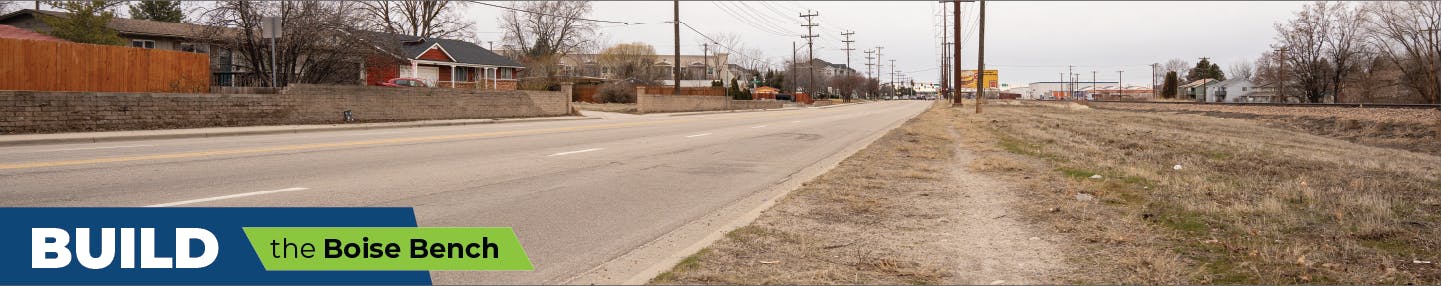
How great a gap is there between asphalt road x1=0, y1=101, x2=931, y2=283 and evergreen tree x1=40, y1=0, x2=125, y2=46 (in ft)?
95.9

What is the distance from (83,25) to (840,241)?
4321 cm

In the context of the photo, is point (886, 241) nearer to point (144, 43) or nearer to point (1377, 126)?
point (1377, 126)

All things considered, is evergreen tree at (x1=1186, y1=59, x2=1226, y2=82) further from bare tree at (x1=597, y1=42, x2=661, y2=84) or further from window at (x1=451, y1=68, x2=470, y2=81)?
window at (x1=451, y1=68, x2=470, y2=81)

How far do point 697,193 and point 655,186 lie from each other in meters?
0.66

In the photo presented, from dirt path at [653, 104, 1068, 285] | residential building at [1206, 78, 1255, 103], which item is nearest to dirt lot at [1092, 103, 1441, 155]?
dirt path at [653, 104, 1068, 285]

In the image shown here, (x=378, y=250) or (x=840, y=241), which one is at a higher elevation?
(x=378, y=250)

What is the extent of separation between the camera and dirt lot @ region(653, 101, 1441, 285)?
4902 mm

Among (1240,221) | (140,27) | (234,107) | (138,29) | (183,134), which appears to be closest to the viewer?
(1240,221)

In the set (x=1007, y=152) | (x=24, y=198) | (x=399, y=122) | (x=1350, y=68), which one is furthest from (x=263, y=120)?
(x=1350, y=68)

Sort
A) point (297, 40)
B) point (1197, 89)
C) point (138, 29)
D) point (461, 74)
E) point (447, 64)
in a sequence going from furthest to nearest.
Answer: point (1197, 89)
point (461, 74)
point (447, 64)
point (138, 29)
point (297, 40)

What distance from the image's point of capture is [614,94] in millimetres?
58969

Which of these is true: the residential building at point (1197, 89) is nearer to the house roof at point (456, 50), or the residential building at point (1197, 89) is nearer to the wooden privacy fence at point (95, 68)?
the house roof at point (456, 50)

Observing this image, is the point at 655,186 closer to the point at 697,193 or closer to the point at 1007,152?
the point at 697,193

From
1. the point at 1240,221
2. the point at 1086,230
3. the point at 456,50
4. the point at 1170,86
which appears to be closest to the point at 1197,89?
the point at 1170,86
